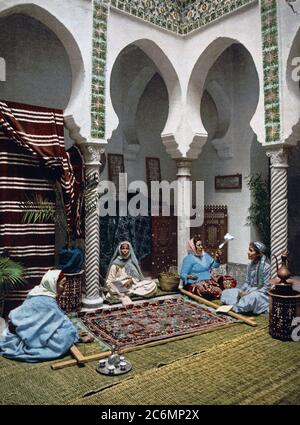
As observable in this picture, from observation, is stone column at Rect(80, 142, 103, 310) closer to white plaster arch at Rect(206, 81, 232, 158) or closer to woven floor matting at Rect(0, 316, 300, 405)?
woven floor matting at Rect(0, 316, 300, 405)

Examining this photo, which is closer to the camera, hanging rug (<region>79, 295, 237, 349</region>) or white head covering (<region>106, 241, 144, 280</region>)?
hanging rug (<region>79, 295, 237, 349</region>)

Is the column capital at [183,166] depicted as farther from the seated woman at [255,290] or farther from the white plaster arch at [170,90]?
the seated woman at [255,290]

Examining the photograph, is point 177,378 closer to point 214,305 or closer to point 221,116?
point 214,305

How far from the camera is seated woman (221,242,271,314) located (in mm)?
4223

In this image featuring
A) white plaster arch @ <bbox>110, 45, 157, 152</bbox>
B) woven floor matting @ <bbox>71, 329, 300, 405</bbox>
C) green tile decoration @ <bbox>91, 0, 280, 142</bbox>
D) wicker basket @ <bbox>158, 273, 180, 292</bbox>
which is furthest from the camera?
white plaster arch @ <bbox>110, 45, 157, 152</bbox>

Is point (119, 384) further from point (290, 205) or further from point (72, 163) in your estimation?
point (290, 205)

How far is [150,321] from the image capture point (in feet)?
13.3

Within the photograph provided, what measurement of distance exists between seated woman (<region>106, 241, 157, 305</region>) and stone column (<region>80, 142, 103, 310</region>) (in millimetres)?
389

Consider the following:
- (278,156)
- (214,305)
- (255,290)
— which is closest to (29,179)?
(214,305)

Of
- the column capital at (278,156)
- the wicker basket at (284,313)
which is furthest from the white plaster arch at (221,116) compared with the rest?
the wicker basket at (284,313)

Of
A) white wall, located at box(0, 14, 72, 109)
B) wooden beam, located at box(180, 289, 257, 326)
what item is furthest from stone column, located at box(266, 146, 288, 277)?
white wall, located at box(0, 14, 72, 109)

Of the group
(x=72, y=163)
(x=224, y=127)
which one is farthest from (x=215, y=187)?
(x=72, y=163)

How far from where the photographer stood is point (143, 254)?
6.33 m

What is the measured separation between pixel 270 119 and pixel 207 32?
73.3 inches
